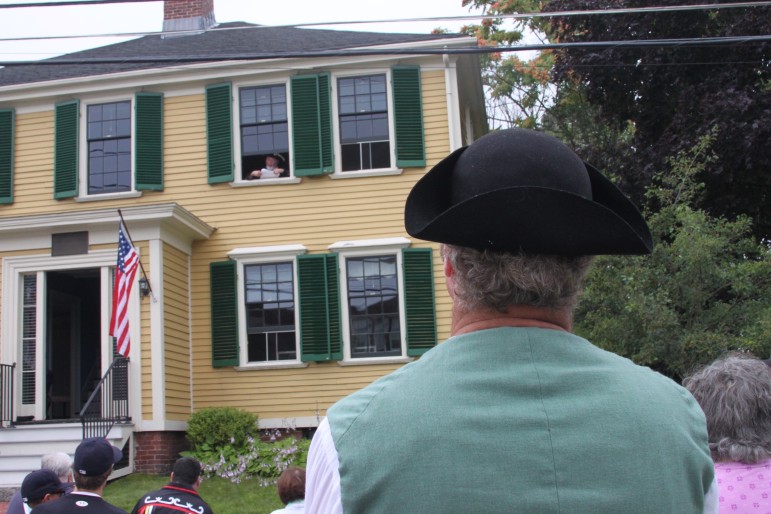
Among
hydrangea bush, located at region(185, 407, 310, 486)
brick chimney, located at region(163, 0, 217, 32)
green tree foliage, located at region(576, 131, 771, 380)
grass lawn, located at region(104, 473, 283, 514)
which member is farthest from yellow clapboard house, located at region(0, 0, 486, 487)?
green tree foliage, located at region(576, 131, 771, 380)

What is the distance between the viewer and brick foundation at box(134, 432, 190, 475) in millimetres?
13023

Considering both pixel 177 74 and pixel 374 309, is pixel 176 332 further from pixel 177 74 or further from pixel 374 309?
pixel 177 74

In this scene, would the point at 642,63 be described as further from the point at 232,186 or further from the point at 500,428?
the point at 500,428

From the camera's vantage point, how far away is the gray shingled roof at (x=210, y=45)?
15710mm

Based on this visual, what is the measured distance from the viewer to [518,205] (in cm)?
155

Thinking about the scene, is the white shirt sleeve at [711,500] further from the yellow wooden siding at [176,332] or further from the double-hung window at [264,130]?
the double-hung window at [264,130]

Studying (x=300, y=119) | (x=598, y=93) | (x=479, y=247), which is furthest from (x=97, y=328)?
(x=479, y=247)

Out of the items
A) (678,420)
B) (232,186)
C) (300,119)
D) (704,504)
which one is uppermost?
(300,119)

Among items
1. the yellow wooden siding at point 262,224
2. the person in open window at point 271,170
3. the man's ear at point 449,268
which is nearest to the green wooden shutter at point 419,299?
the yellow wooden siding at point 262,224

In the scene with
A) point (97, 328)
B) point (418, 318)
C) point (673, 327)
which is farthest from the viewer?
point (97, 328)

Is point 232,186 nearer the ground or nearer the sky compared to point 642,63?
nearer the ground

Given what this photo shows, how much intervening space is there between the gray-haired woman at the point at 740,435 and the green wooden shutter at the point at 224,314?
12072mm

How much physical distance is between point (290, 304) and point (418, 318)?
222 centimetres

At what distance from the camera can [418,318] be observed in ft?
46.3
